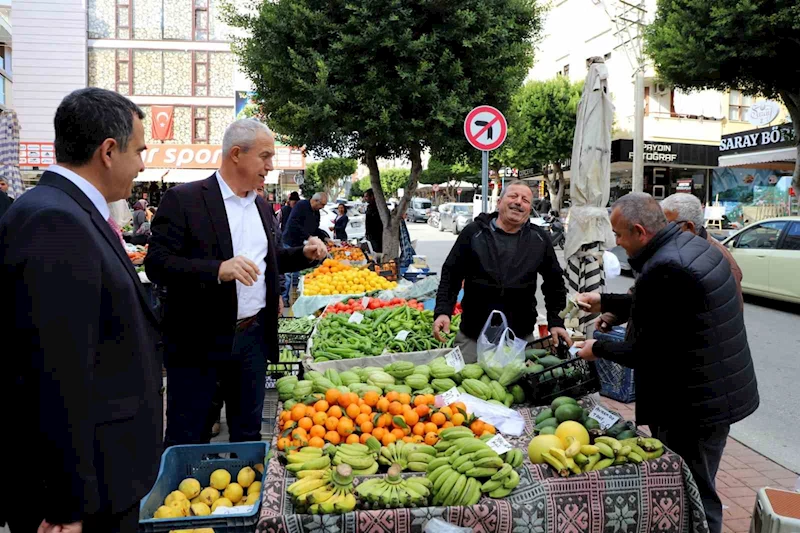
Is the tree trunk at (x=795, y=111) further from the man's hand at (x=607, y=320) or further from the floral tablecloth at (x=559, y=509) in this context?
the floral tablecloth at (x=559, y=509)

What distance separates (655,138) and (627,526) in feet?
99.1

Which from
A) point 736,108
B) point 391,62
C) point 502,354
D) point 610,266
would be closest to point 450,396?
point 502,354

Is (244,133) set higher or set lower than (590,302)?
higher

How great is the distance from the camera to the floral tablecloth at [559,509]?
2.60 metres

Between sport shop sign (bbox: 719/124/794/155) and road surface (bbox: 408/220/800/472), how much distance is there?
10.8 m

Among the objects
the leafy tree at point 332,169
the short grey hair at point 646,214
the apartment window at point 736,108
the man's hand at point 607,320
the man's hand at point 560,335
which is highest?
the apartment window at point 736,108

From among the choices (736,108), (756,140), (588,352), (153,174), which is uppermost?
(736,108)

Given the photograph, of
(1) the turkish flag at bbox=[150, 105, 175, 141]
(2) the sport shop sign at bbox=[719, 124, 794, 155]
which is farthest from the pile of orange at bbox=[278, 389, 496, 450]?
(1) the turkish flag at bbox=[150, 105, 175, 141]

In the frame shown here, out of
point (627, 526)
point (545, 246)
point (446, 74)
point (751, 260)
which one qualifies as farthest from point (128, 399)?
point (751, 260)

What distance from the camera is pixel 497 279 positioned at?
4270 millimetres

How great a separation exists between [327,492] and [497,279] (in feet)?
6.90

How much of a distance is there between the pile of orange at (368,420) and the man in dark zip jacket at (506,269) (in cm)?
101

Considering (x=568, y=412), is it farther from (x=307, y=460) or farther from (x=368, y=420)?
(x=307, y=460)

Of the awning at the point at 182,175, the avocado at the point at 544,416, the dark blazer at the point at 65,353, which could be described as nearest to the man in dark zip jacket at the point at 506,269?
the avocado at the point at 544,416
